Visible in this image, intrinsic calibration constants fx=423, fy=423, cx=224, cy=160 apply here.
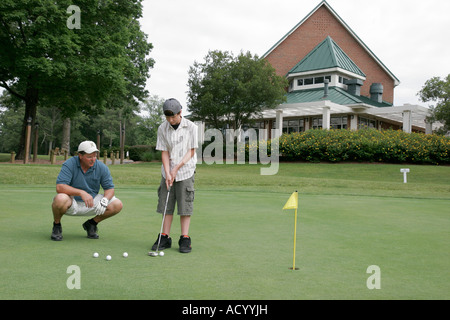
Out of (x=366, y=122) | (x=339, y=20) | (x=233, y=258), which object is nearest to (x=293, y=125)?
(x=366, y=122)

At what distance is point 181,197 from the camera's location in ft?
17.9

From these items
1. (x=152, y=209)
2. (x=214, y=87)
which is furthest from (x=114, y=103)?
(x=152, y=209)

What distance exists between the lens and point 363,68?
5038 centimetres

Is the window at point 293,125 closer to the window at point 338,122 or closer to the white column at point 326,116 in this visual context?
the window at point 338,122

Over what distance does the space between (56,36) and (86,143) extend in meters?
22.7

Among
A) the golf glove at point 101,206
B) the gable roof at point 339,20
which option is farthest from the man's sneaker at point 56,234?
the gable roof at point 339,20

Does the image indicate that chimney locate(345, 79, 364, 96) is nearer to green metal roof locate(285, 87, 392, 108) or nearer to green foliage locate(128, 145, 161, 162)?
green metal roof locate(285, 87, 392, 108)

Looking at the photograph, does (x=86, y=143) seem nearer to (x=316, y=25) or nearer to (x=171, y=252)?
(x=171, y=252)

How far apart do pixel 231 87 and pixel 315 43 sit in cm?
1721

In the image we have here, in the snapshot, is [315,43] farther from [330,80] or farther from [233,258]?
[233,258]

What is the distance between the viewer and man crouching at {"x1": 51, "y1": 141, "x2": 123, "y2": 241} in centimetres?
560

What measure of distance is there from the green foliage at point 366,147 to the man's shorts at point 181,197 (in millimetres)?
25560

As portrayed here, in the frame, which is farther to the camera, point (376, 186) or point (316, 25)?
point (316, 25)

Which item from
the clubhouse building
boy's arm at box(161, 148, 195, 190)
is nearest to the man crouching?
boy's arm at box(161, 148, 195, 190)
